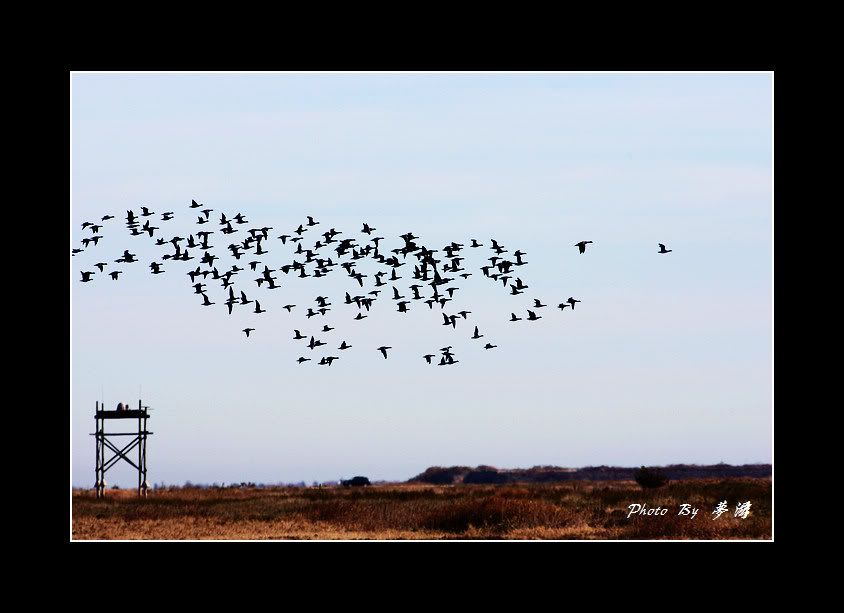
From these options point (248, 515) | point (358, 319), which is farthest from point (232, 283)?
point (248, 515)

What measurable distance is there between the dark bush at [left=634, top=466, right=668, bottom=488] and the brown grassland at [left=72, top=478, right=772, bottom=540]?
2.63m

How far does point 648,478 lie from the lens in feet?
208

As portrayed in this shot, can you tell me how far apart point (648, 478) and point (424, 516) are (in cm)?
1687

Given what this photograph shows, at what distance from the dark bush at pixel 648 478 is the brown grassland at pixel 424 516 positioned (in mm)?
2628

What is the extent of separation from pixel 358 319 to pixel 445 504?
7.39 m

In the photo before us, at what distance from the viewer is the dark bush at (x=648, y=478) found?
62.8m

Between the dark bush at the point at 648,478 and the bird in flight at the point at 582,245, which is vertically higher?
the bird in flight at the point at 582,245

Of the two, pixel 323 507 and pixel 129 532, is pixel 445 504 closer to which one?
pixel 323 507

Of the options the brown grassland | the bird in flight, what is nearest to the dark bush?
the brown grassland

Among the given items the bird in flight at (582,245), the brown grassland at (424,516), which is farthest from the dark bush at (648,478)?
the bird in flight at (582,245)

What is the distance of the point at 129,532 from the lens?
47.9 meters

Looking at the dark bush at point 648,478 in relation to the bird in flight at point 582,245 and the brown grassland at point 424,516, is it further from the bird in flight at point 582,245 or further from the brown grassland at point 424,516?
A: the bird in flight at point 582,245
